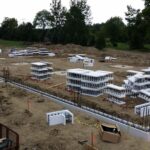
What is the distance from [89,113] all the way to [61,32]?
185ft

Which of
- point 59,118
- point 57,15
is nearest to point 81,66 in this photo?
point 59,118

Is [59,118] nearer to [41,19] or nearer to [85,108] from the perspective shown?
[85,108]

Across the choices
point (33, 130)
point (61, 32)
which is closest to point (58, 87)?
point (33, 130)

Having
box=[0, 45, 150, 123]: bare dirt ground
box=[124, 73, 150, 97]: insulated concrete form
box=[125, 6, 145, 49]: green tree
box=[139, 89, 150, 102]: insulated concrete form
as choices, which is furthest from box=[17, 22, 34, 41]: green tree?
box=[139, 89, 150, 102]: insulated concrete form

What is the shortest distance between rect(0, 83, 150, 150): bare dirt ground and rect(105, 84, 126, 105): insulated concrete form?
157 inches

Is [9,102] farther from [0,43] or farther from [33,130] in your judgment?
[0,43]

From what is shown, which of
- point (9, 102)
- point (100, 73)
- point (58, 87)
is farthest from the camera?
point (58, 87)

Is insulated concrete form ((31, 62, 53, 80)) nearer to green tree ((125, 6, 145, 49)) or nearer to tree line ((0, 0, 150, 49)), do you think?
tree line ((0, 0, 150, 49))

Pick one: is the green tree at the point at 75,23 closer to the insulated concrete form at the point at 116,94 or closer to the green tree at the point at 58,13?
the green tree at the point at 58,13

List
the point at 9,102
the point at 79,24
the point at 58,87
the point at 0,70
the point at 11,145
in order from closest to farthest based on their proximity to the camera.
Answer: the point at 11,145 → the point at 9,102 → the point at 58,87 → the point at 0,70 → the point at 79,24

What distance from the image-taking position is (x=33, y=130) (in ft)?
72.1

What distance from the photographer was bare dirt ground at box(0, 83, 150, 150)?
19.8m

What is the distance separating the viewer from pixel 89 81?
30750mm

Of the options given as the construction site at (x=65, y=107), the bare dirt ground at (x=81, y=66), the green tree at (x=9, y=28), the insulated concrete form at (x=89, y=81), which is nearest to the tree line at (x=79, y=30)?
the green tree at (x=9, y=28)
